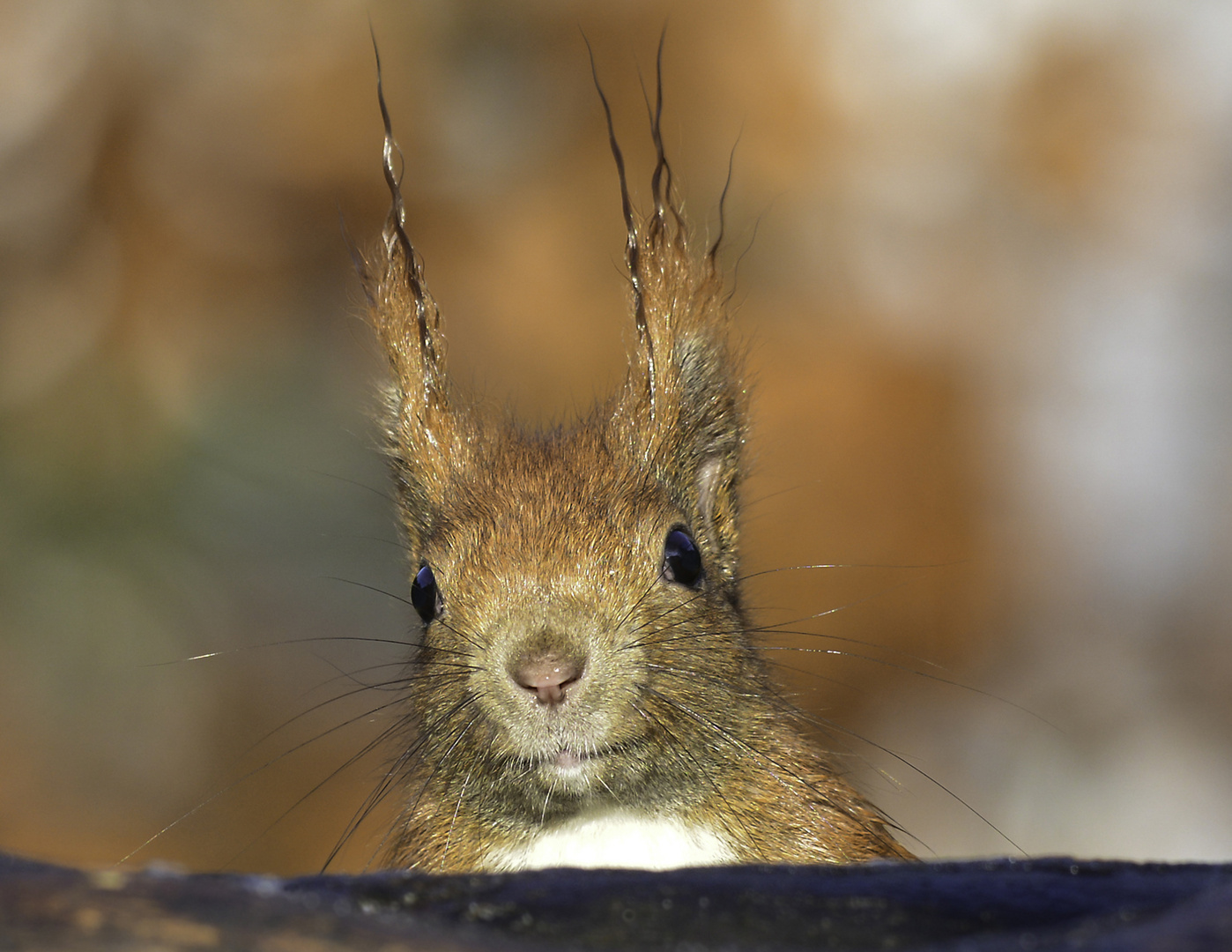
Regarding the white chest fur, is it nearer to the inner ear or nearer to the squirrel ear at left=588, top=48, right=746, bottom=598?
the squirrel ear at left=588, top=48, right=746, bottom=598

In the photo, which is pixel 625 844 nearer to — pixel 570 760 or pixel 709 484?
pixel 570 760

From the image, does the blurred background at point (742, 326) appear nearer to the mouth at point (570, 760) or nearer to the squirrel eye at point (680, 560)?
the squirrel eye at point (680, 560)

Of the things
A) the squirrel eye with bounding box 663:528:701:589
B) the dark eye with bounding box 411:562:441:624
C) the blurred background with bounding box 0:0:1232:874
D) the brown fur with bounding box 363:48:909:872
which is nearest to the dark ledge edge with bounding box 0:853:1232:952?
the brown fur with bounding box 363:48:909:872

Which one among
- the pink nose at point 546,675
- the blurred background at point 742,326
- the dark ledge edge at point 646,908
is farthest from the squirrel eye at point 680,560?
the blurred background at point 742,326

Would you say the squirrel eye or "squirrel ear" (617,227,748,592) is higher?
"squirrel ear" (617,227,748,592)

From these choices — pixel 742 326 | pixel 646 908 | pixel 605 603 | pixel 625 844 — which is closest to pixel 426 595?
pixel 605 603

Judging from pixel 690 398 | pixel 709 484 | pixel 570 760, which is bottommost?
pixel 570 760

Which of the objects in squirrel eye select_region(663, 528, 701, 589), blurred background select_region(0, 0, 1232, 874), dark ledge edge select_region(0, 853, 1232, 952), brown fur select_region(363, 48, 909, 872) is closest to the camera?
dark ledge edge select_region(0, 853, 1232, 952)
